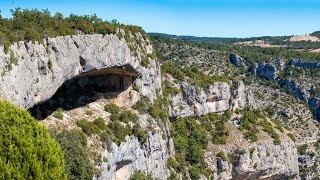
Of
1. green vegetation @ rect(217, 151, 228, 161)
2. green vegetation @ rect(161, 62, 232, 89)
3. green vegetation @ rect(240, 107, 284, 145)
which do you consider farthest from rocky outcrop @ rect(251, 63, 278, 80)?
green vegetation @ rect(217, 151, 228, 161)

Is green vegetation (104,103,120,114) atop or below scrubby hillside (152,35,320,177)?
atop

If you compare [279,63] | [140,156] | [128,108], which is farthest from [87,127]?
[279,63]

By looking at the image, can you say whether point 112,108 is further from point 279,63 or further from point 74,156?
point 279,63

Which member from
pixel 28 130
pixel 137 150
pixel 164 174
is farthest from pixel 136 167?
pixel 28 130

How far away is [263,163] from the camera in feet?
222

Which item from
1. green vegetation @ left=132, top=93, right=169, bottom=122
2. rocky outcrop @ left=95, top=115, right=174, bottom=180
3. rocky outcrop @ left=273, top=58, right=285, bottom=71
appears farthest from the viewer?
rocky outcrop @ left=273, top=58, right=285, bottom=71

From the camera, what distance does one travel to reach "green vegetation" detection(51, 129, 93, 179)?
33.4 m

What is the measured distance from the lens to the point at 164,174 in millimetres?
50094

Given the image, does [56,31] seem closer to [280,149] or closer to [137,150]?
[137,150]

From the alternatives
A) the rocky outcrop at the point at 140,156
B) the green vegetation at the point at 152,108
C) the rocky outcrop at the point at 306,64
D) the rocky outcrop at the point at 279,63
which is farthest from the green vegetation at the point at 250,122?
the rocky outcrop at the point at 279,63

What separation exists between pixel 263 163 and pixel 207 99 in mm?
12232

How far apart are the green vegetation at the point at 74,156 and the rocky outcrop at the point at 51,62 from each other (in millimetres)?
3514

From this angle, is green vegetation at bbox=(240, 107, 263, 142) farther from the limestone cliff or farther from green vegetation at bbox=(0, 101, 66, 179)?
green vegetation at bbox=(0, 101, 66, 179)

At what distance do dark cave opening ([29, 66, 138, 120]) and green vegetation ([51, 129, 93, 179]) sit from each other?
710 centimetres
